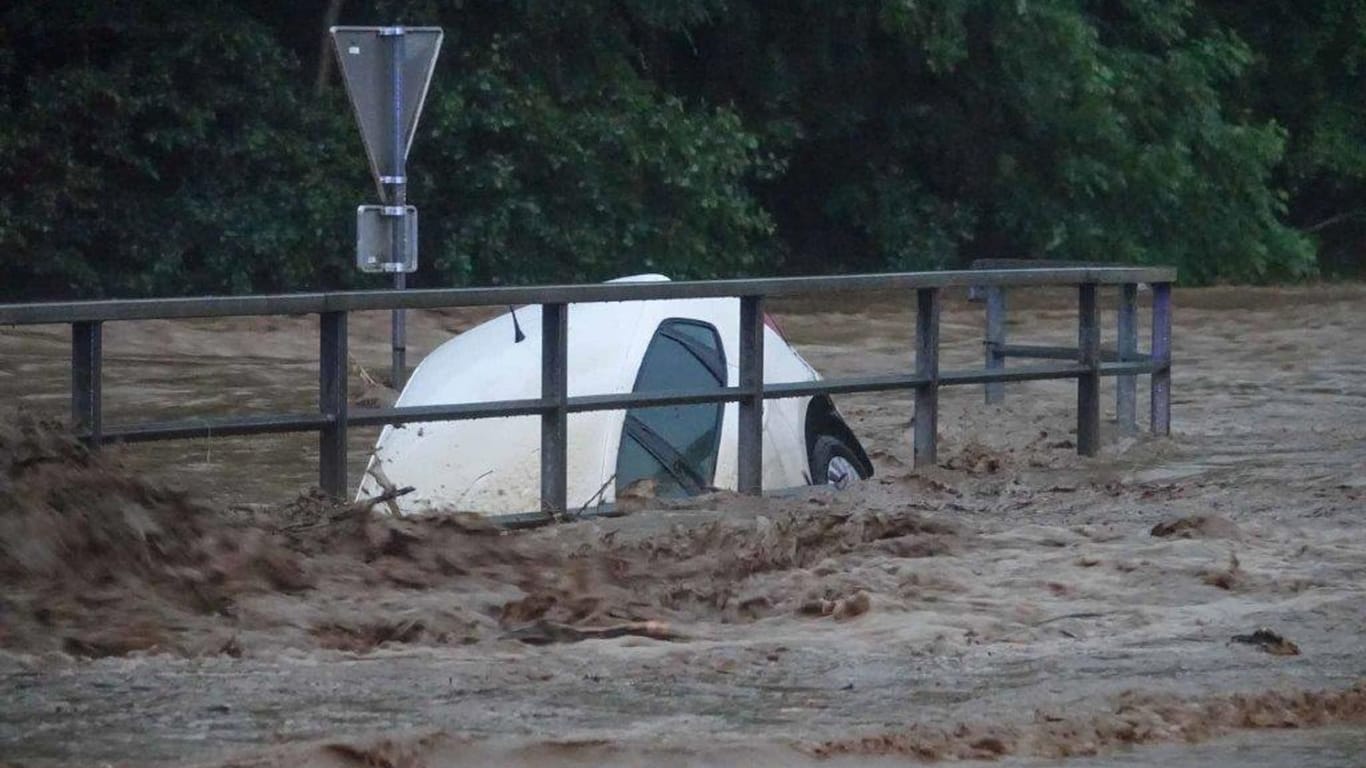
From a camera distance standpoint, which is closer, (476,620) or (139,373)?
(476,620)

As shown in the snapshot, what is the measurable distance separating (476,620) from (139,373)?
1153 centimetres

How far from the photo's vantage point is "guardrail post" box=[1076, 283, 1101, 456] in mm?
12117

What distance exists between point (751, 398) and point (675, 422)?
599 millimetres

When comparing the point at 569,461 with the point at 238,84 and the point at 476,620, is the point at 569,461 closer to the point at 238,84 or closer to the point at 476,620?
the point at 476,620

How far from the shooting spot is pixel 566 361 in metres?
9.56

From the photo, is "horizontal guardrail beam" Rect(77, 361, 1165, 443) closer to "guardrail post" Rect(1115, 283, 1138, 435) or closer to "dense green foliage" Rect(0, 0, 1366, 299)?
"guardrail post" Rect(1115, 283, 1138, 435)

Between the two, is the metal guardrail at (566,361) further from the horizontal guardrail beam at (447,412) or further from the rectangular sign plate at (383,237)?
the rectangular sign plate at (383,237)

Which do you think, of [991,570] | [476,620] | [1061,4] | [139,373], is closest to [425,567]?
[476,620]

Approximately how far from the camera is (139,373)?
Answer: 17.9 meters

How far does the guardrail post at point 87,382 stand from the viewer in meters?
8.00

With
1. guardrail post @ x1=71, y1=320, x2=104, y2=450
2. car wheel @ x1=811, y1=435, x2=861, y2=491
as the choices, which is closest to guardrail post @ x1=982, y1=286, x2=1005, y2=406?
car wheel @ x1=811, y1=435, x2=861, y2=491

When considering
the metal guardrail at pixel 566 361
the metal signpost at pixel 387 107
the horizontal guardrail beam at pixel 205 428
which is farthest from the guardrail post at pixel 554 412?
the metal signpost at pixel 387 107

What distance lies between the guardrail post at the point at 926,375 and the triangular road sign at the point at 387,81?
365cm

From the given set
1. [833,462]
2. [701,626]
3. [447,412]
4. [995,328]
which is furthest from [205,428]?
[995,328]
